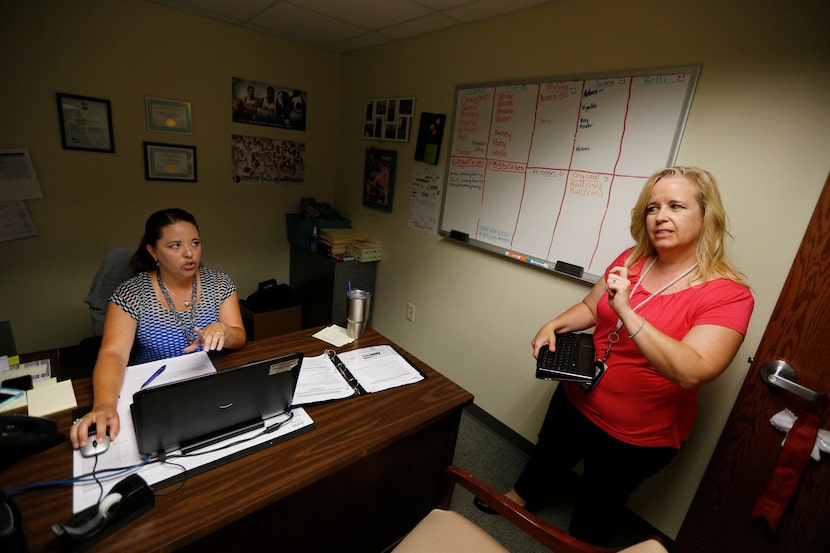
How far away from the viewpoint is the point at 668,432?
135 cm

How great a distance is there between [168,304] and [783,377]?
2168 mm

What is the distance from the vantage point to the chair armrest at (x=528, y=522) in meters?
1.04

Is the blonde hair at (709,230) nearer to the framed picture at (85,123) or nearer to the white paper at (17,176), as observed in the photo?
the framed picture at (85,123)

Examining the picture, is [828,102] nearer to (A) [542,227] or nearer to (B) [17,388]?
(A) [542,227]

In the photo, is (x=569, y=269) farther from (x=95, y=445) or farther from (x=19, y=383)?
(x=19, y=383)

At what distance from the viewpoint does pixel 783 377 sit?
1.17m

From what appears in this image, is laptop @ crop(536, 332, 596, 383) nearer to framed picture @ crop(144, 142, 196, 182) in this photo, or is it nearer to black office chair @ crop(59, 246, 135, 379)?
black office chair @ crop(59, 246, 135, 379)

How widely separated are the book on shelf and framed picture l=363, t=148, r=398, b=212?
5.65 feet

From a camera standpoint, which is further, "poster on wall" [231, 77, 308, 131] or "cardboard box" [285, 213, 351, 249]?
"cardboard box" [285, 213, 351, 249]

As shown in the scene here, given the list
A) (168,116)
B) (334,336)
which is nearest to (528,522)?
(334,336)

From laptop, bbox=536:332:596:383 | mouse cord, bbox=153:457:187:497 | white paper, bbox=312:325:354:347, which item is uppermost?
laptop, bbox=536:332:596:383

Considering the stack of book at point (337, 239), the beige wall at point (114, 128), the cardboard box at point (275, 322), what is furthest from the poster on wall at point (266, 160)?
the cardboard box at point (275, 322)

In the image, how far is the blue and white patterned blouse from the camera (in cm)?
143

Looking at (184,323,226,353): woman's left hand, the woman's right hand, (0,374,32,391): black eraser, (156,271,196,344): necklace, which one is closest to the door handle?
(184,323,226,353): woman's left hand
